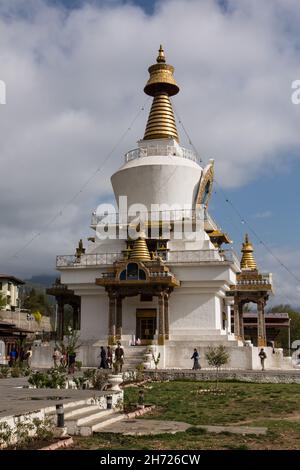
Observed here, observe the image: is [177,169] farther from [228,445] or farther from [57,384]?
[228,445]

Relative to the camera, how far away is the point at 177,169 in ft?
124

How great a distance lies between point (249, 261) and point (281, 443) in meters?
32.2

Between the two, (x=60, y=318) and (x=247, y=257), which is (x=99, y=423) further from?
(x=247, y=257)

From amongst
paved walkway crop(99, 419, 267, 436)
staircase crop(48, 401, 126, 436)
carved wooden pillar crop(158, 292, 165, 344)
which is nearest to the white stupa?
carved wooden pillar crop(158, 292, 165, 344)

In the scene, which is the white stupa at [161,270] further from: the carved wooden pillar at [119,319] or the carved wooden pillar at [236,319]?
the carved wooden pillar at [236,319]

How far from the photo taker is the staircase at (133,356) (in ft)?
98.0

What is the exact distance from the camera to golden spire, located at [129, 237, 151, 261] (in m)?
33.3

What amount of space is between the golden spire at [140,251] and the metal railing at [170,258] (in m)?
1.48

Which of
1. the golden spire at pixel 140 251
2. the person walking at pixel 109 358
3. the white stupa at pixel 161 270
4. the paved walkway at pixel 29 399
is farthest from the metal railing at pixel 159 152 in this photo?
the paved walkway at pixel 29 399

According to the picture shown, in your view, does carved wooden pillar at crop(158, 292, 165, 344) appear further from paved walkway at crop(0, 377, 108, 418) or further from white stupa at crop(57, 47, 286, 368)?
paved walkway at crop(0, 377, 108, 418)

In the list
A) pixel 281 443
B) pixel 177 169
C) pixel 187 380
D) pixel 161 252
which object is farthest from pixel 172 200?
pixel 281 443

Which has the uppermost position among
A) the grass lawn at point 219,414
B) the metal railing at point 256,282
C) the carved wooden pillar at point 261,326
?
the metal railing at point 256,282

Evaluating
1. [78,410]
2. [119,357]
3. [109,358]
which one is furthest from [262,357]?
[78,410]
